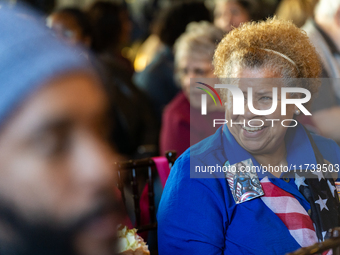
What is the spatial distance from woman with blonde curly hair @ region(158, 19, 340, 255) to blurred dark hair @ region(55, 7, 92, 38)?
1.53m

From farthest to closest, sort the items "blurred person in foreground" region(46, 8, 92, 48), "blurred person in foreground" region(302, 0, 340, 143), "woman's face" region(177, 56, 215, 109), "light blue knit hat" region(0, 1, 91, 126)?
"blurred person in foreground" region(46, 8, 92, 48), "woman's face" region(177, 56, 215, 109), "blurred person in foreground" region(302, 0, 340, 143), "light blue knit hat" region(0, 1, 91, 126)

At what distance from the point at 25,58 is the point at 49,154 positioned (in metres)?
0.11

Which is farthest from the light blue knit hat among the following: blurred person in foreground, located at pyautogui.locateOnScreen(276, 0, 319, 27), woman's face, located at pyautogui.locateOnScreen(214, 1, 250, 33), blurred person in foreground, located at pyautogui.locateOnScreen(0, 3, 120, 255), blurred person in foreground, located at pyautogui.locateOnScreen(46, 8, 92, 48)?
woman's face, located at pyautogui.locateOnScreen(214, 1, 250, 33)

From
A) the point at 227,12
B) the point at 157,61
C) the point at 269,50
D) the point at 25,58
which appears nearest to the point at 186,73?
the point at 157,61

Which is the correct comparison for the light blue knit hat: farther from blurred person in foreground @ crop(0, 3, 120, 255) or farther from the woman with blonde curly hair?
the woman with blonde curly hair

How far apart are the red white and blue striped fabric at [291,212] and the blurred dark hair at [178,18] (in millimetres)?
2024

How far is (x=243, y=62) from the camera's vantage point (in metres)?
1.15

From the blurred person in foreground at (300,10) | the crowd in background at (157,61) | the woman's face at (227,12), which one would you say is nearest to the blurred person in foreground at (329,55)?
the blurred person in foreground at (300,10)

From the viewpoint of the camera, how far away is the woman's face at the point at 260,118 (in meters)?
1.12

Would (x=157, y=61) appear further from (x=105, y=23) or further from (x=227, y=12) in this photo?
(x=227, y=12)

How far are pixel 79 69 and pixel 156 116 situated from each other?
7.77 ft

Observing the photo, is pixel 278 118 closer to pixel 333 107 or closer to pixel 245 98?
pixel 245 98

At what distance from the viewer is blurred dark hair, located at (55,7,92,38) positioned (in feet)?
8.16

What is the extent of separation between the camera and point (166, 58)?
2.83 meters
